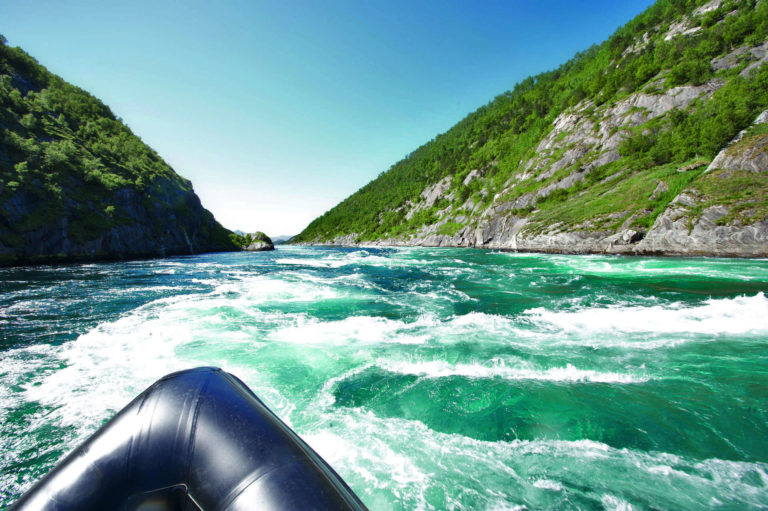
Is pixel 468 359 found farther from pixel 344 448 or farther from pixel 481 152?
pixel 481 152

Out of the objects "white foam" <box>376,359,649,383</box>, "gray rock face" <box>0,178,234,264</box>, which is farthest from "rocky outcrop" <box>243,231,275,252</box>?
"white foam" <box>376,359,649,383</box>

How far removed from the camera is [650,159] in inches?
1318

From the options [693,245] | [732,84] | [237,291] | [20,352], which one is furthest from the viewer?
[732,84]

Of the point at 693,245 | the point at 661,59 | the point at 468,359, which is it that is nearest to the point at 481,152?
the point at 661,59

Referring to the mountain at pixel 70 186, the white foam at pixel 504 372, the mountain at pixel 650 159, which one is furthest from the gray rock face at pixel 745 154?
the mountain at pixel 70 186

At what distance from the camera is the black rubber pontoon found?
1.39m

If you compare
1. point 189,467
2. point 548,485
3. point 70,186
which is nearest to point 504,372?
point 548,485

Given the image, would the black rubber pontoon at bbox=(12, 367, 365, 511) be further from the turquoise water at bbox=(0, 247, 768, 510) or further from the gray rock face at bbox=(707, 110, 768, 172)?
the gray rock face at bbox=(707, 110, 768, 172)

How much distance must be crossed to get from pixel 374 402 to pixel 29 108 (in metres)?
75.8

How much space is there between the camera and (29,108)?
4506 centimetres

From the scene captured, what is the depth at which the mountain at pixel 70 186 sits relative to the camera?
30.8m

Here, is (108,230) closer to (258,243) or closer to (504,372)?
(258,243)

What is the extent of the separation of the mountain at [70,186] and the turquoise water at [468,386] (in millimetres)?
32774

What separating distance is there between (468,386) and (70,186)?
56.2m
